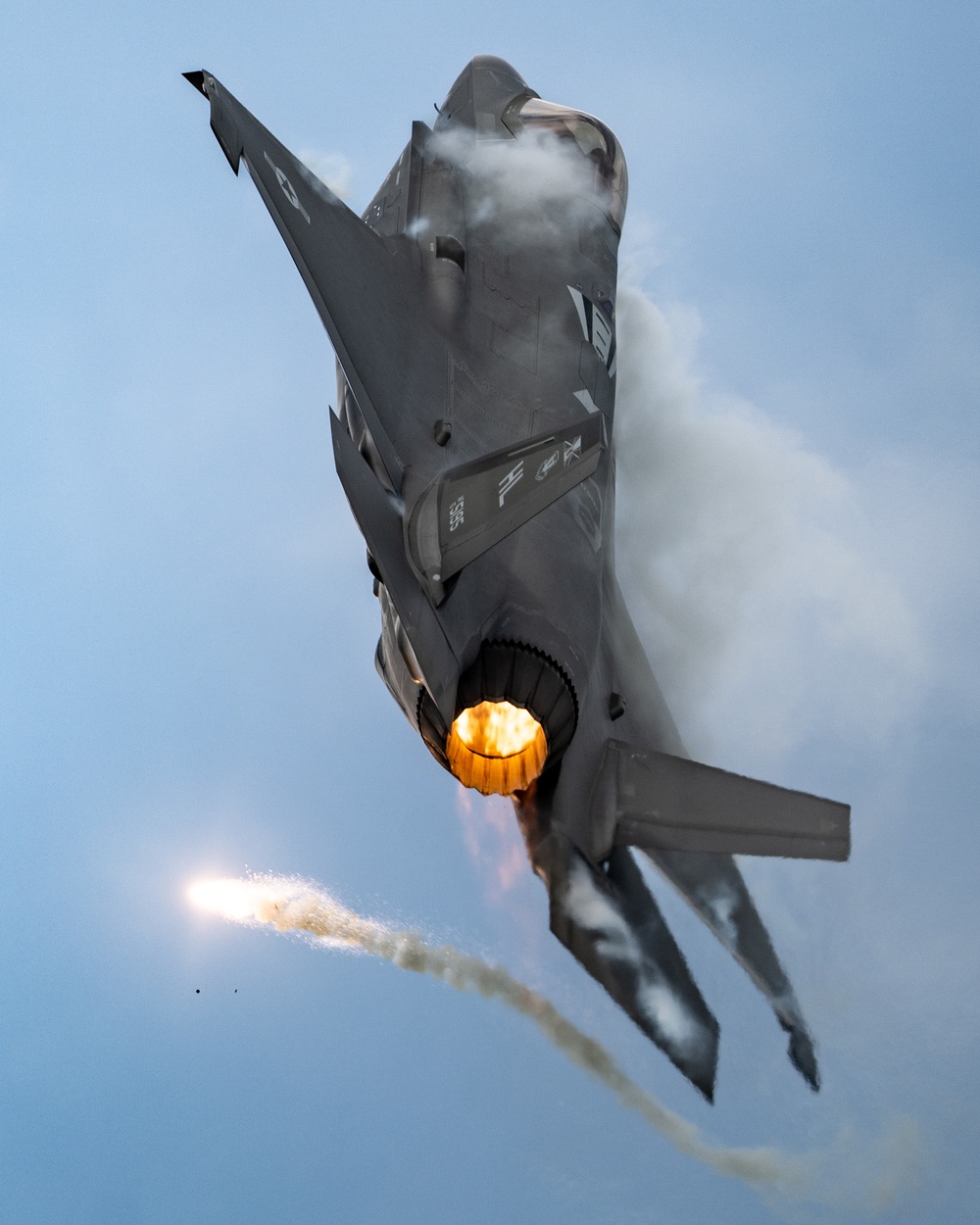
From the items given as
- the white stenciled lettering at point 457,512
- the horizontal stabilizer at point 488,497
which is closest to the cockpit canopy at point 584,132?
the horizontal stabilizer at point 488,497

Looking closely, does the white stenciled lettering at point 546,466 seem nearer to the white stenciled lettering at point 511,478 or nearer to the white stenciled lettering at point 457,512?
the white stenciled lettering at point 511,478

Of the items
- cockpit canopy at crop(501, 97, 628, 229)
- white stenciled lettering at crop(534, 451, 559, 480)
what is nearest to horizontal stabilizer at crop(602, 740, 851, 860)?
white stenciled lettering at crop(534, 451, 559, 480)

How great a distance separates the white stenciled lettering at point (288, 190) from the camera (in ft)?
48.3

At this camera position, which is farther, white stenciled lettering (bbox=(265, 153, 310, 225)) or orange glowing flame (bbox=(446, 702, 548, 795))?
white stenciled lettering (bbox=(265, 153, 310, 225))

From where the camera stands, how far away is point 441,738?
12.5 m

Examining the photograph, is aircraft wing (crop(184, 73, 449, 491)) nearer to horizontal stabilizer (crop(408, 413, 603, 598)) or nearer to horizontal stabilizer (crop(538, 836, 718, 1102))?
horizontal stabilizer (crop(408, 413, 603, 598))

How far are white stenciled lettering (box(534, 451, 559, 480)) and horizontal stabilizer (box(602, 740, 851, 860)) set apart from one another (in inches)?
154

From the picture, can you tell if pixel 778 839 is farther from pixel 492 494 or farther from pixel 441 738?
pixel 492 494

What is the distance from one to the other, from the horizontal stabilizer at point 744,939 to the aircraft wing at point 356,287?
5.98 meters

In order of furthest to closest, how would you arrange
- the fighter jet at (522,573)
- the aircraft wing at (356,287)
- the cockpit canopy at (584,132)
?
the cockpit canopy at (584,132) < the aircraft wing at (356,287) < the fighter jet at (522,573)

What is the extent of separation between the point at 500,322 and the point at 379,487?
7.48 meters

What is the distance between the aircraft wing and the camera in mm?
13453

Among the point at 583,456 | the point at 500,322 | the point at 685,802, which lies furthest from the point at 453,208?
the point at 685,802

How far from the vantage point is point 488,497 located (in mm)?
10719
